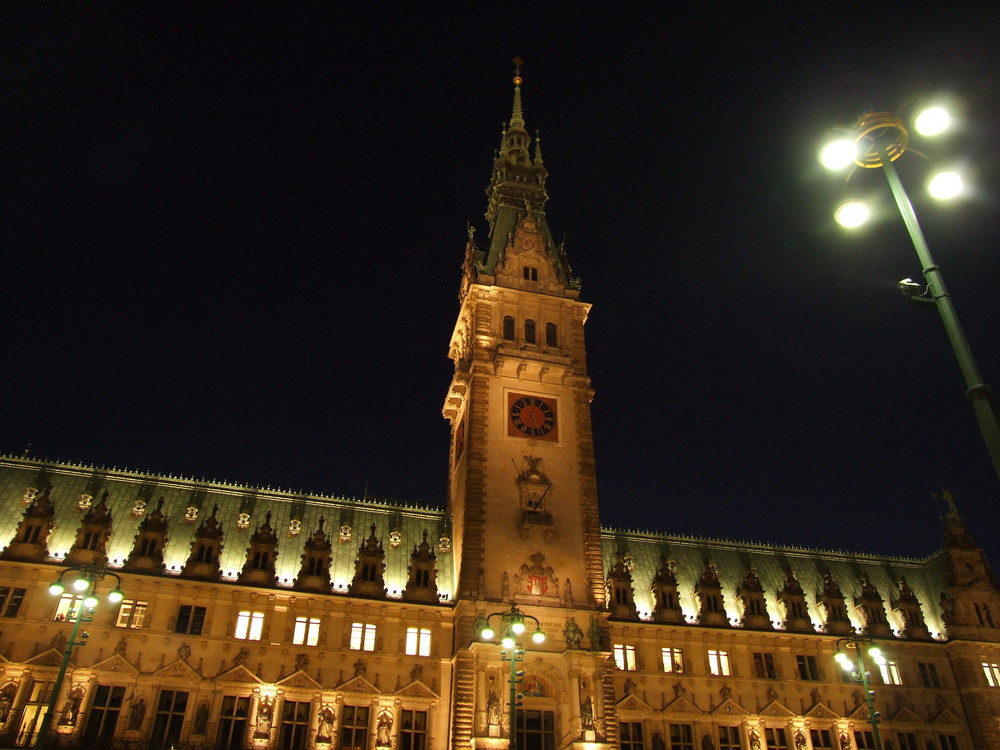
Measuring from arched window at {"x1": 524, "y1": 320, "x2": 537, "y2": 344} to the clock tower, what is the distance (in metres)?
0.08

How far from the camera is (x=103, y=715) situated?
145 feet

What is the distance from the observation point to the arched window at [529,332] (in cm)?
6120

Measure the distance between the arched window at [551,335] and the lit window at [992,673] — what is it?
37957 millimetres

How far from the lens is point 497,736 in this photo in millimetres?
45375

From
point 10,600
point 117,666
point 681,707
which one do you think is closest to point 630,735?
point 681,707

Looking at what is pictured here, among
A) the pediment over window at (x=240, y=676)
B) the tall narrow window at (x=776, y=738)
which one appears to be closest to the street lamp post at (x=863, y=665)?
the tall narrow window at (x=776, y=738)

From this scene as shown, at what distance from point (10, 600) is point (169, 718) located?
11.3 metres

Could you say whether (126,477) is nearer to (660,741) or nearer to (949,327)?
(660,741)

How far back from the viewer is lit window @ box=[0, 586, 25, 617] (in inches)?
1813

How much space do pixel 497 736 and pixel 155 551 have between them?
2339 cm

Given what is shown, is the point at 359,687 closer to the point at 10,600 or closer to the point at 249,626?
the point at 249,626

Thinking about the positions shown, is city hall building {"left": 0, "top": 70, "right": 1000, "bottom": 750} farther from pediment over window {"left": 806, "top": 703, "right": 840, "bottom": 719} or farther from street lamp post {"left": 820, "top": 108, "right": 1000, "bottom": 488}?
street lamp post {"left": 820, "top": 108, "right": 1000, "bottom": 488}

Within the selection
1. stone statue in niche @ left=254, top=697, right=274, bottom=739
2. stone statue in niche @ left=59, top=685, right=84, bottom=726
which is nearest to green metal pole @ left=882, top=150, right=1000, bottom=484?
stone statue in niche @ left=254, top=697, right=274, bottom=739

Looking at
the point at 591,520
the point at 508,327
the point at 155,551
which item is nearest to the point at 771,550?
the point at 591,520
